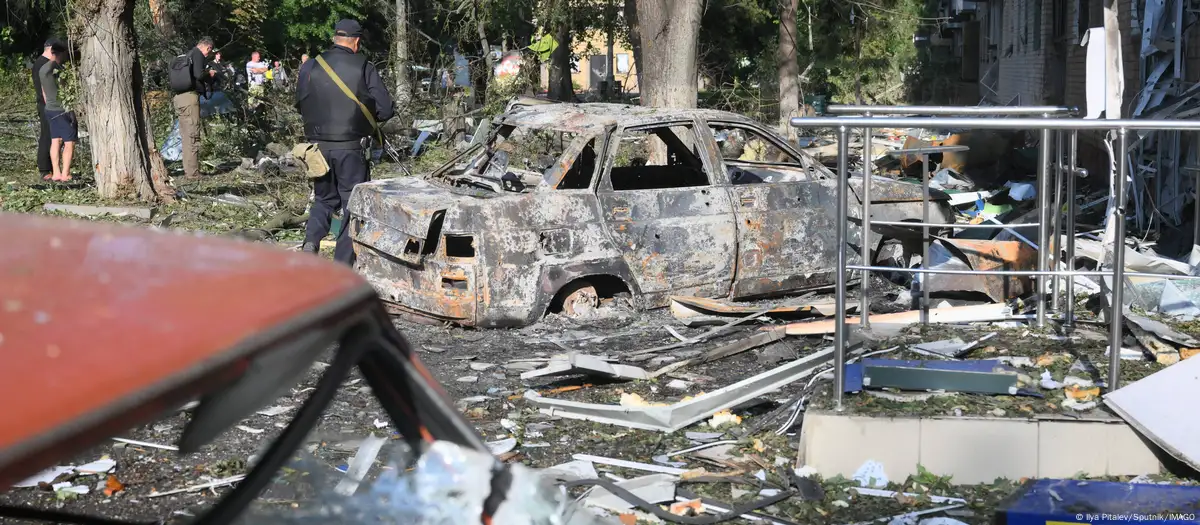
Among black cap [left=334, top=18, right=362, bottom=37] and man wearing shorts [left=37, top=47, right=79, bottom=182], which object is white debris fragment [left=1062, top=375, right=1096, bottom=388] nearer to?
black cap [left=334, top=18, right=362, bottom=37]

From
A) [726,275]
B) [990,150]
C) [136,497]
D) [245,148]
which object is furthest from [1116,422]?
[245,148]

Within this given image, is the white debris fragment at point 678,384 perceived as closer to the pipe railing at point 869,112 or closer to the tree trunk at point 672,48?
the pipe railing at point 869,112

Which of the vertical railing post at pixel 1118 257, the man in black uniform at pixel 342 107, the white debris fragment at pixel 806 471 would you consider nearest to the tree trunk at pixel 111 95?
the man in black uniform at pixel 342 107

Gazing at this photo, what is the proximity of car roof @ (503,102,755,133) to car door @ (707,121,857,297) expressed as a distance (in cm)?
21

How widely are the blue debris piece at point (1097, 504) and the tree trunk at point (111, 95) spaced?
1098cm

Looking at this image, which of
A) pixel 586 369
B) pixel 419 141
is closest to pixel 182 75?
pixel 419 141

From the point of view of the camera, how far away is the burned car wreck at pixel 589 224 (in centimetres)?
680

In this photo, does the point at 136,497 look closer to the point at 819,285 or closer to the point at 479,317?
the point at 479,317

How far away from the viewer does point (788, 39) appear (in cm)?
2050

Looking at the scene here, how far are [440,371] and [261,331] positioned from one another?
470 centimetres

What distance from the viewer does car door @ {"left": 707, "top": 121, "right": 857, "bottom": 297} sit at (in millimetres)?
7492

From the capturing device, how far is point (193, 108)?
1419 cm

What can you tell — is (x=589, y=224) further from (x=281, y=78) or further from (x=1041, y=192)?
(x=281, y=78)

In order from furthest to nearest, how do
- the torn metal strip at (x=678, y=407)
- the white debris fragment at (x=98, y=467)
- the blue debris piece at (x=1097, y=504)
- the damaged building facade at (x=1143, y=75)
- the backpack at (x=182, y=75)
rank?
the backpack at (x=182, y=75) → the damaged building facade at (x=1143, y=75) → the torn metal strip at (x=678, y=407) → the white debris fragment at (x=98, y=467) → the blue debris piece at (x=1097, y=504)
